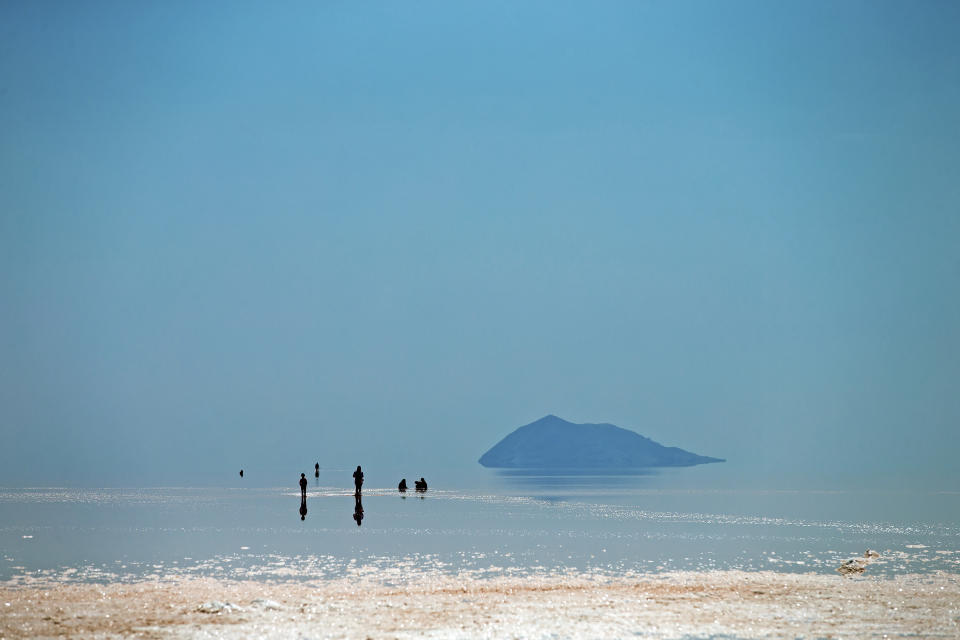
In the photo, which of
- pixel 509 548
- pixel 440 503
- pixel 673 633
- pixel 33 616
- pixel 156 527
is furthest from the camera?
pixel 440 503

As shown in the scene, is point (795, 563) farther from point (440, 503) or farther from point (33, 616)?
point (440, 503)

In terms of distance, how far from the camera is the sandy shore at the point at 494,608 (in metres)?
17.7

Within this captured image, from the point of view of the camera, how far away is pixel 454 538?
3719cm

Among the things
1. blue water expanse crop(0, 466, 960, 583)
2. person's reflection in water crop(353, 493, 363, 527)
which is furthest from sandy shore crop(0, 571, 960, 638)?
person's reflection in water crop(353, 493, 363, 527)

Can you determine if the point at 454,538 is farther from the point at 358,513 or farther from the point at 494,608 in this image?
the point at 494,608

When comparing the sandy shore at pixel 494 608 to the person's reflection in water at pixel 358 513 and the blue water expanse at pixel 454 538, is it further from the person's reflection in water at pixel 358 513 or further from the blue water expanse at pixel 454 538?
the person's reflection in water at pixel 358 513

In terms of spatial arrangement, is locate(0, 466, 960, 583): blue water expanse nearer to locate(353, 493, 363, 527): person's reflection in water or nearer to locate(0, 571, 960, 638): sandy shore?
locate(353, 493, 363, 527): person's reflection in water

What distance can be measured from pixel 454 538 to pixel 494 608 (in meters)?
17.1

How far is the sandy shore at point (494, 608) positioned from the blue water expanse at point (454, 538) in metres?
2.98

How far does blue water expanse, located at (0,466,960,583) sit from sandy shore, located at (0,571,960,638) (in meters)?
2.98

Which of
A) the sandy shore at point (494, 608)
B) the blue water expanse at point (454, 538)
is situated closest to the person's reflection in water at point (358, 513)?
the blue water expanse at point (454, 538)

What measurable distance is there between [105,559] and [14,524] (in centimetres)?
1599

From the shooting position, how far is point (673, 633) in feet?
58.0

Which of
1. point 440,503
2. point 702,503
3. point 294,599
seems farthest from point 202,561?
point 702,503
